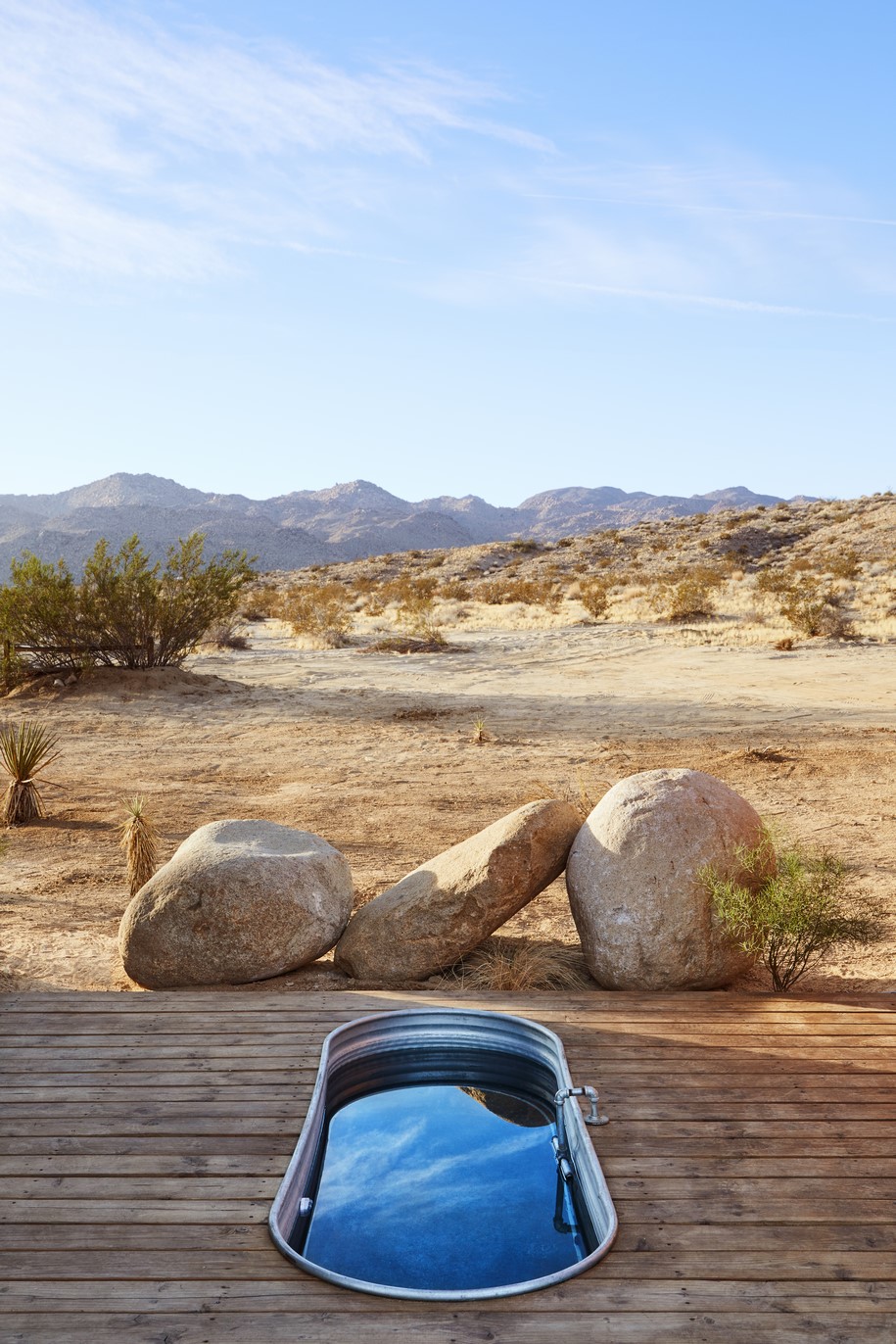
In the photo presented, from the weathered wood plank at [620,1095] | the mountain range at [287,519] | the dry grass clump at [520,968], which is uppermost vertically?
the mountain range at [287,519]

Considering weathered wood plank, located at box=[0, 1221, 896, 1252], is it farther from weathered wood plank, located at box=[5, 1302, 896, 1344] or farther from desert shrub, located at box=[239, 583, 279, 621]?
desert shrub, located at box=[239, 583, 279, 621]

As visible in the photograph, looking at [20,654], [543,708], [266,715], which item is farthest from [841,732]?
[20,654]

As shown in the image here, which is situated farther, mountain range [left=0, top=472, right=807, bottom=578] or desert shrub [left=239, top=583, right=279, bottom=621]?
mountain range [left=0, top=472, right=807, bottom=578]

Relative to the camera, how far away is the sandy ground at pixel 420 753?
24.0ft

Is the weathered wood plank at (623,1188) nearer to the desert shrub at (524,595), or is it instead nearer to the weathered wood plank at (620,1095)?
the weathered wood plank at (620,1095)

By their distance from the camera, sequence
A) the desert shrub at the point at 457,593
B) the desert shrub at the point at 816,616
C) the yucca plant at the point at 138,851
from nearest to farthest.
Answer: the yucca plant at the point at 138,851, the desert shrub at the point at 816,616, the desert shrub at the point at 457,593

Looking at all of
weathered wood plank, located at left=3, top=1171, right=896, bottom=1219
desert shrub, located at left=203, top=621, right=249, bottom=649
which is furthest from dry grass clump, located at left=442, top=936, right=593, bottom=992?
desert shrub, located at left=203, top=621, right=249, bottom=649

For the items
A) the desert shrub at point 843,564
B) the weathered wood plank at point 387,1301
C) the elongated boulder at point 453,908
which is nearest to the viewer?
Answer: the weathered wood plank at point 387,1301

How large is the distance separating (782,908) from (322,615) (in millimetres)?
21138

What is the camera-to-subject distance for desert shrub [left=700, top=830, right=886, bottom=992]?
519cm

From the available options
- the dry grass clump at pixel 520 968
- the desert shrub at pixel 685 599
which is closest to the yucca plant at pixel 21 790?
the dry grass clump at pixel 520 968

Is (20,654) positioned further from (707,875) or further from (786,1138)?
(786,1138)

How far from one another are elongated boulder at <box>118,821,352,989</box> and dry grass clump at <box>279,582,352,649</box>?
15.6 metres

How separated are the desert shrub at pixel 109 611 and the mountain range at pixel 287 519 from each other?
47.9 m
